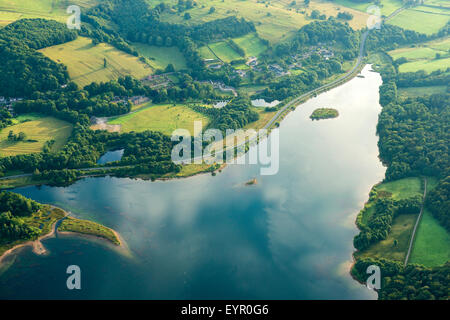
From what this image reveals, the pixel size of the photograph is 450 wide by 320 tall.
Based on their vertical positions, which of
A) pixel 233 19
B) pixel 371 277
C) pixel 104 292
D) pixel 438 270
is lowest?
pixel 104 292

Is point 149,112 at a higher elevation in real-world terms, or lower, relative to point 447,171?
lower

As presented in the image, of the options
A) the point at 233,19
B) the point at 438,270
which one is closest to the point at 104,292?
the point at 438,270

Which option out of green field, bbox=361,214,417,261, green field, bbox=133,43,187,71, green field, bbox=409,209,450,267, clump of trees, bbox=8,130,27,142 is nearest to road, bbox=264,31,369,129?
green field, bbox=133,43,187,71

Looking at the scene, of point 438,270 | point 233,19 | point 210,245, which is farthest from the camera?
point 233,19

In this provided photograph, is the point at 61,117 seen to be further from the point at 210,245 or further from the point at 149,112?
the point at 210,245

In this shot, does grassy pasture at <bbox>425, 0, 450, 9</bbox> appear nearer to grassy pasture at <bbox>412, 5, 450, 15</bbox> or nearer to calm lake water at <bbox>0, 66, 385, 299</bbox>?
grassy pasture at <bbox>412, 5, 450, 15</bbox>
